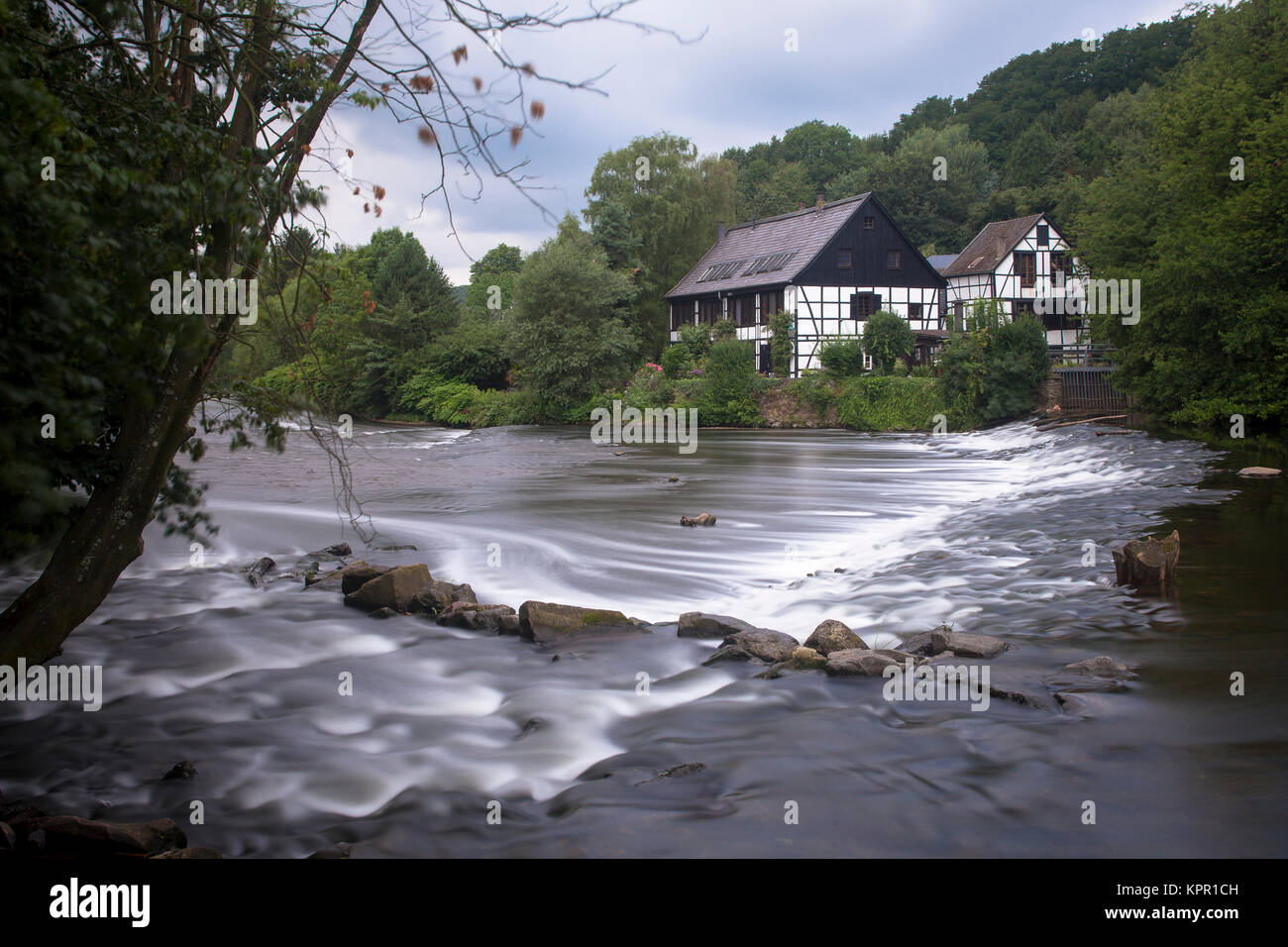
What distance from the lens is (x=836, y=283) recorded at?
54.7 metres

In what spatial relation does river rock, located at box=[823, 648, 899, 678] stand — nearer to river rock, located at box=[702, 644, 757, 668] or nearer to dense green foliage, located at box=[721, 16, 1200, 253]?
river rock, located at box=[702, 644, 757, 668]

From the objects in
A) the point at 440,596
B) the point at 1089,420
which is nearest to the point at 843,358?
the point at 1089,420

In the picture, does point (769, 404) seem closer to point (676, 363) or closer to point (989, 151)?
point (676, 363)

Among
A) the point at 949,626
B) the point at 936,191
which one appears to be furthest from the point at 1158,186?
the point at 936,191

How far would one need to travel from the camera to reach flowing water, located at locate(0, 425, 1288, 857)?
5980 millimetres

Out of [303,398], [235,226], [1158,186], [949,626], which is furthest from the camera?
[1158,186]

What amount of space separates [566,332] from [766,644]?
44.1 meters

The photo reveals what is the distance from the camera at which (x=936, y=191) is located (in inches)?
3524

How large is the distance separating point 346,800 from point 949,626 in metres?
6.38

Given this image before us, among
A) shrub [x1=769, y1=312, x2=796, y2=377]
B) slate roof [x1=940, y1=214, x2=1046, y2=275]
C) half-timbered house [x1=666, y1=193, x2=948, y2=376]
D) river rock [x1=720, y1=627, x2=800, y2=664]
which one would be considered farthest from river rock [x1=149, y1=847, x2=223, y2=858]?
slate roof [x1=940, y1=214, x2=1046, y2=275]

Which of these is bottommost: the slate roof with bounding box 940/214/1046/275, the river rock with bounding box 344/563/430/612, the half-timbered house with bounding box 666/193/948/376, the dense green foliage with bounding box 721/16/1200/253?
the river rock with bounding box 344/563/430/612

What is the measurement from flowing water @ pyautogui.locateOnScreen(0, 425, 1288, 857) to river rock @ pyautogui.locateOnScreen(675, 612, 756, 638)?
16cm

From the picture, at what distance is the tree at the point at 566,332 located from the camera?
52469 mm
